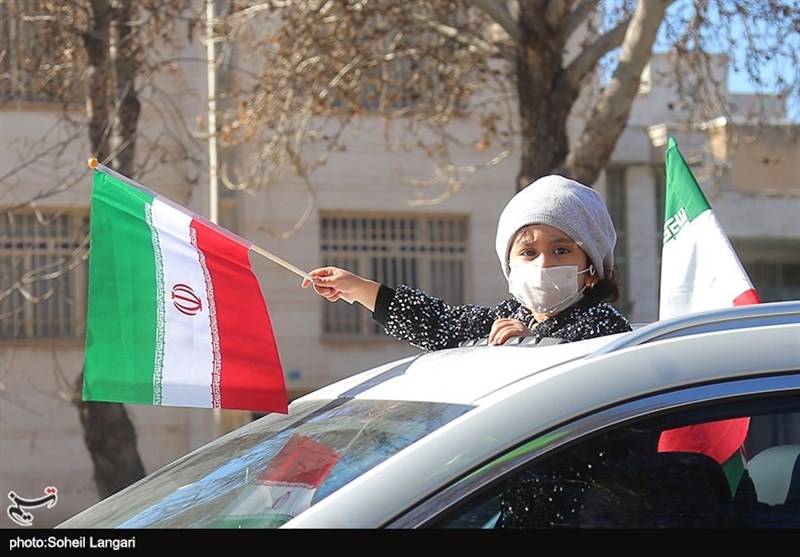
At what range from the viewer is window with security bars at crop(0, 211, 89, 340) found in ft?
45.4

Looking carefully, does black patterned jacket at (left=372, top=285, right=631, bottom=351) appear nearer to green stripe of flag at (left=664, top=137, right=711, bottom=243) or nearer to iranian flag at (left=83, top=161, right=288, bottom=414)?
iranian flag at (left=83, top=161, right=288, bottom=414)

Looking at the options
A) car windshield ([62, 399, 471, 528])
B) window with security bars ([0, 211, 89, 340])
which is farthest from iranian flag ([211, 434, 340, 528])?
window with security bars ([0, 211, 89, 340])

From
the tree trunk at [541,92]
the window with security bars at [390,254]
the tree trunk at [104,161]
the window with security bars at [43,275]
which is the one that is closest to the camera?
the tree trunk at [541,92]

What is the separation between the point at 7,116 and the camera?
13.9 metres

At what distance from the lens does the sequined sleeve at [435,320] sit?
3.19 metres

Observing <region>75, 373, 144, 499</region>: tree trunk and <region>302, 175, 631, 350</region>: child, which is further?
<region>75, 373, 144, 499</region>: tree trunk

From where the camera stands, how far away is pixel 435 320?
3.23 m

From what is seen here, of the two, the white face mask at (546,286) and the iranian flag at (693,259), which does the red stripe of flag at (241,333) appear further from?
the iranian flag at (693,259)

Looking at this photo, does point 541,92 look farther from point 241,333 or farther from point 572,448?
point 572,448

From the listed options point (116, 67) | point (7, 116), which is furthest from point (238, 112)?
point (7, 116)

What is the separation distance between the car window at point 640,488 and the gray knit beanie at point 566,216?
0.78m

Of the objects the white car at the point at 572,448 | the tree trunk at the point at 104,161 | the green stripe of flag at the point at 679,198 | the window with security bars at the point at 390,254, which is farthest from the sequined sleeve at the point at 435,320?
the window with security bars at the point at 390,254

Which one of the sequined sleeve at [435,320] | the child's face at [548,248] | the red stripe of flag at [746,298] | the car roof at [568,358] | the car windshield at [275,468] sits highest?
the child's face at [548,248]

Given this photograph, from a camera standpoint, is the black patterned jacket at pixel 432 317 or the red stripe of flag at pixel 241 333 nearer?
the red stripe of flag at pixel 241 333
